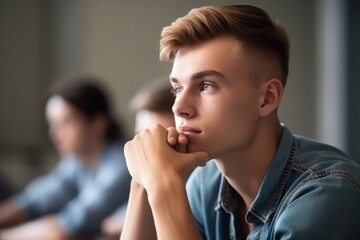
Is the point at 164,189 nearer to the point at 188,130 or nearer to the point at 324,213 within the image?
the point at 188,130

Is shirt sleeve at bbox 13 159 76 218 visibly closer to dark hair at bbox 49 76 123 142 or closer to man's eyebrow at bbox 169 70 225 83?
dark hair at bbox 49 76 123 142

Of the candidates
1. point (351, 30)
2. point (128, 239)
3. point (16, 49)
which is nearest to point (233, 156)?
point (128, 239)

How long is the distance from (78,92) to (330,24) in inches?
52.9

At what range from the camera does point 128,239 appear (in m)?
1.00

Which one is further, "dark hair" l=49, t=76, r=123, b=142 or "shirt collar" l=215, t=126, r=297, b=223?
"dark hair" l=49, t=76, r=123, b=142

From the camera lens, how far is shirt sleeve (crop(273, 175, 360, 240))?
0.80m

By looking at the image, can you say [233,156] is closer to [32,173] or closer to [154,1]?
[154,1]

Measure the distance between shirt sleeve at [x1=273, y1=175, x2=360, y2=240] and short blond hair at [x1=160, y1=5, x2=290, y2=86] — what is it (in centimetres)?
23

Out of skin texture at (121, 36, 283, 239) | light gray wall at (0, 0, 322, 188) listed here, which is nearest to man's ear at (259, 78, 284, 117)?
skin texture at (121, 36, 283, 239)

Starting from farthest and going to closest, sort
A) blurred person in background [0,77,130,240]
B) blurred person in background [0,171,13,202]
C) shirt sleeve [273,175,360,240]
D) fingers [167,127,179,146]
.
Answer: blurred person in background [0,171,13,202]
blurred person in background [0,77,130,240]
fingers [167,127,179,146]
shirt sleeve [273,175,360,240]

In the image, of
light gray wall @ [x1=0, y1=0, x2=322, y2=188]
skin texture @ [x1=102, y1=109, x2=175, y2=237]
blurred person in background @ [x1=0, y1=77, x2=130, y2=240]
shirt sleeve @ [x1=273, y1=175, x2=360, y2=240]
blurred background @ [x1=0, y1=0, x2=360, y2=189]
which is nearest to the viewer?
shirt sleeve @ [x1=273, y1=175, x2=360, y2=240]

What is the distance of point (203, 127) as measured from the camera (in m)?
0.88

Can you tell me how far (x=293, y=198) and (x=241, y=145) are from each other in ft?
0.39

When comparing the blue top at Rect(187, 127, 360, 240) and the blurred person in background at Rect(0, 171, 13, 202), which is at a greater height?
the blurred person in background at Rect(0, 171, 13, 202)
